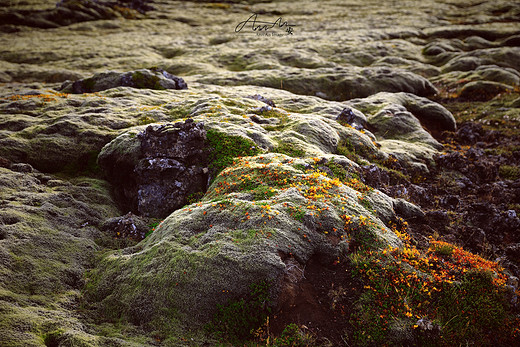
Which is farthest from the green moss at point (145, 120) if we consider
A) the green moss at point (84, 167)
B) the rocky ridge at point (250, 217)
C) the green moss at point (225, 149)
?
the green moss at point (225, 149)

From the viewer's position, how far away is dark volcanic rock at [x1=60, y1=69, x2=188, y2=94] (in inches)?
1351

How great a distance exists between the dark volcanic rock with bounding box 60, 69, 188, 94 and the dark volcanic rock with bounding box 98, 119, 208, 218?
18113mm

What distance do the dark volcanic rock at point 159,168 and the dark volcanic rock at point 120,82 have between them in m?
18.1

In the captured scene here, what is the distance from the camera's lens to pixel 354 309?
980 centimetres

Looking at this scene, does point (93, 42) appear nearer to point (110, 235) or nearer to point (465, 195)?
point (110, 235)

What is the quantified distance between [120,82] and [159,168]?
895 inches

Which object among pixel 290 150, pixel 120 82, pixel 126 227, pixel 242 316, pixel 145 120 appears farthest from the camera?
pixel 120 82

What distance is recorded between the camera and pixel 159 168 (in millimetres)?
17484

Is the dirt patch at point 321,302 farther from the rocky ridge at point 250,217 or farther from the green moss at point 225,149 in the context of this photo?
the green moss at point 225,149

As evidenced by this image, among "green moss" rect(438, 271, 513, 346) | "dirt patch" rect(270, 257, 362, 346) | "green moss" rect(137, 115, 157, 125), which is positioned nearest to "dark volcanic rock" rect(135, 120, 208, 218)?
"green moss" rect(137, 115, 157, 125)

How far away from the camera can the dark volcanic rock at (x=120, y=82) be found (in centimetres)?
3431

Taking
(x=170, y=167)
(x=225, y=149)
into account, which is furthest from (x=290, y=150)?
(x=170, y=167)

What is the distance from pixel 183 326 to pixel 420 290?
328 inches

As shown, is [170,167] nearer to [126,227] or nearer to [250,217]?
[126,227]
